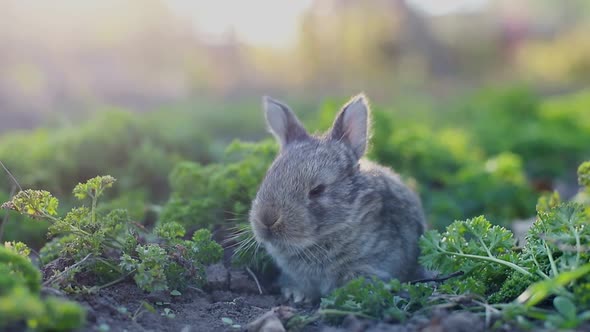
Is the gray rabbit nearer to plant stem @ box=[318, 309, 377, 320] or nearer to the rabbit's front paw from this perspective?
the rabbit's front paw

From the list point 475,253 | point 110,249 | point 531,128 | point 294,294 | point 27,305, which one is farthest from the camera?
point 531,128

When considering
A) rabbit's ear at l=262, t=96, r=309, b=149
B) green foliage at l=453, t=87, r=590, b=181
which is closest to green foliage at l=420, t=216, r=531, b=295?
rabbit's ear at l=262, t=96, r=309, b=149

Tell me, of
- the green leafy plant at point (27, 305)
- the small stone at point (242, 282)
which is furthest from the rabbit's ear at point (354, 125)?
the green leafy plant at point (27, 305)

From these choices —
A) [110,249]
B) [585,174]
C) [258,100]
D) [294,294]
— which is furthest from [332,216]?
[258,100]

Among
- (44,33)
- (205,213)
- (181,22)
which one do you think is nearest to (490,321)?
(205,213)

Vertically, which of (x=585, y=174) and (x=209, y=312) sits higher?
(x=585, y=174)

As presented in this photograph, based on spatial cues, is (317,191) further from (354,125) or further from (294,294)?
(294,294)
